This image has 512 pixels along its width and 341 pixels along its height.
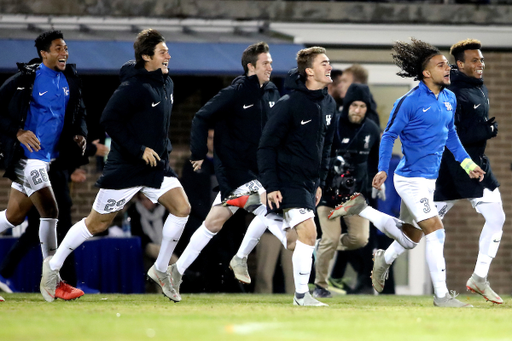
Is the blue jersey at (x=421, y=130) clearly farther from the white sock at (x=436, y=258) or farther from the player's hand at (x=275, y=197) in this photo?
the player's hand at (x=275, y=197)

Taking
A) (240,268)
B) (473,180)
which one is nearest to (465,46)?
(473,180)

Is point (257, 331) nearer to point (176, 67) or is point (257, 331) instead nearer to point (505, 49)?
point (176, 67)

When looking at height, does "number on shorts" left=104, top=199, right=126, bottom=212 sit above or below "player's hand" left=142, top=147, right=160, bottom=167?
below

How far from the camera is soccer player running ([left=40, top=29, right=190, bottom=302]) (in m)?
7.65

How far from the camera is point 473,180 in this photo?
819cm

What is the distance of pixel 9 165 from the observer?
313 inches

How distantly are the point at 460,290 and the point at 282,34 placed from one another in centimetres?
455

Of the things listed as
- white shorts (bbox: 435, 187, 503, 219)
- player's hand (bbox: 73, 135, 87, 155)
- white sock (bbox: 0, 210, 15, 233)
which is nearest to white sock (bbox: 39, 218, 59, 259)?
white sock (bbox: 0, 210, 15, 233)

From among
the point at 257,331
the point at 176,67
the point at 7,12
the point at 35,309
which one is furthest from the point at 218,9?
the point at 257,331

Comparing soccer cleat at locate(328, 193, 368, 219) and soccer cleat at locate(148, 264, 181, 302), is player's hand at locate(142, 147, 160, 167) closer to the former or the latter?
soccer cleat at locate(148, 264, 181, 302)

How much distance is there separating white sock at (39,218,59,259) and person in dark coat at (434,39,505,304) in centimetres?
350

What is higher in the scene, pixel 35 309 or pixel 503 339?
pixel 503 339

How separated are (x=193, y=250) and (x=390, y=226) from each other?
72.9 inches

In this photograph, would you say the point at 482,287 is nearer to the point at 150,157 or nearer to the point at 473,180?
the point at 473,180
